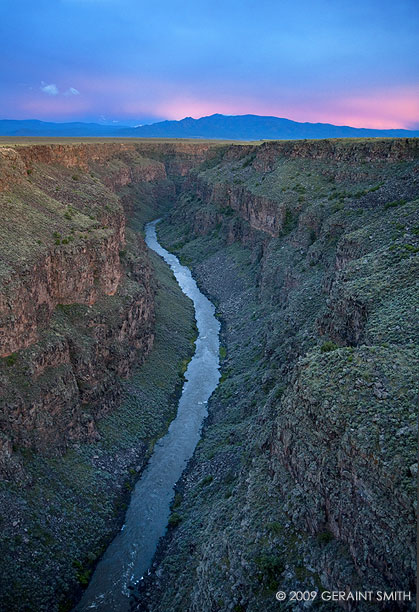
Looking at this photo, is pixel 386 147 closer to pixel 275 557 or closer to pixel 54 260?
pixel 54 260

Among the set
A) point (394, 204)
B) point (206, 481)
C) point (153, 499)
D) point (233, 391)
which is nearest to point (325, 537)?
point (206, 481)

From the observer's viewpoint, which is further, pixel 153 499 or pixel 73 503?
pixel 153 499

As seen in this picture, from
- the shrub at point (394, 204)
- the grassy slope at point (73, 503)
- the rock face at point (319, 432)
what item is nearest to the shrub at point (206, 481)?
the rock face at point (319, 432)

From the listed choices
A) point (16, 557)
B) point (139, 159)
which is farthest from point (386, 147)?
point (139, 159)

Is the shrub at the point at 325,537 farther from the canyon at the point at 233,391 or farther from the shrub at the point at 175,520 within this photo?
the shrub at the point at 175,520

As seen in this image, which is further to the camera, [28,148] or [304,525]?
[28,148]

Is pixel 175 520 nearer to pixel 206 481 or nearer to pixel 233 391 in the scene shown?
pixel 206 481
